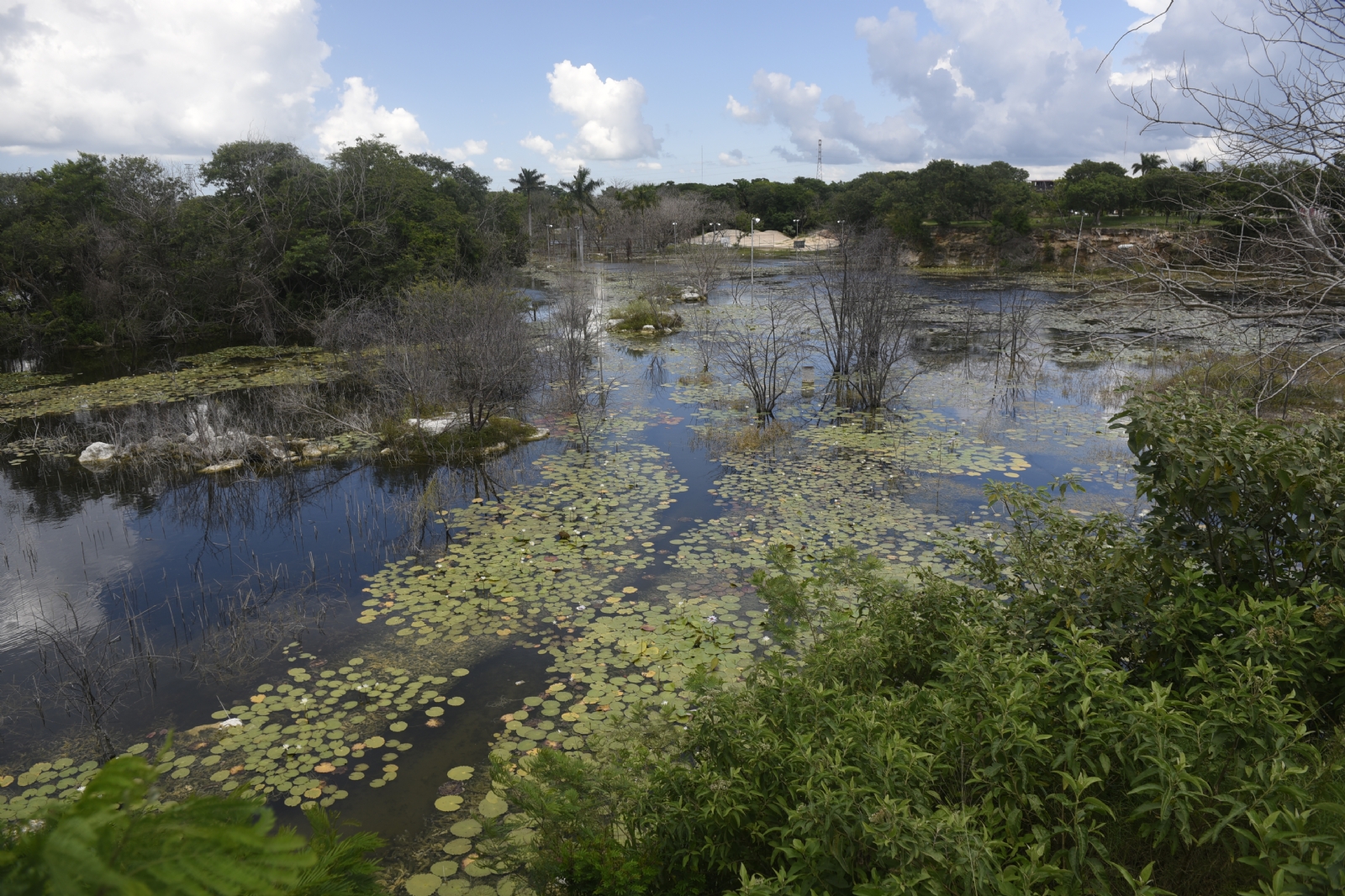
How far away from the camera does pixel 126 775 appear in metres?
0.89

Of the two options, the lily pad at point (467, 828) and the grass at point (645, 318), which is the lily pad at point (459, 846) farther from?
the grass at point (645, 318)

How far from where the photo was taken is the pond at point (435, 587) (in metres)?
4.44

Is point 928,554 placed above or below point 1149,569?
below

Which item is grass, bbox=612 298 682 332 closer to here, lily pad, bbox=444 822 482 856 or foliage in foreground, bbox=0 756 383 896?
lily pad, bbox=444 822 482 856

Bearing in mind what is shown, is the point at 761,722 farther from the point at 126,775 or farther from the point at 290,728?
the point at 290,728

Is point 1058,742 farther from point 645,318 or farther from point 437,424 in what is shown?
point 645,318

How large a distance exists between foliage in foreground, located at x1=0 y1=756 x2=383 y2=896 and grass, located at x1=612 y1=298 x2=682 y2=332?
65.6ft

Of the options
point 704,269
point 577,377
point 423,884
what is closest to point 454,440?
point 577,377

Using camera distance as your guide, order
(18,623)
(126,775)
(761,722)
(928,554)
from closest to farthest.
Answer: (126,775) → (761,722) → (18,623) → (928,554)

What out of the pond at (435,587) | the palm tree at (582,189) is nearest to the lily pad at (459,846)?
the pond at (435,587)

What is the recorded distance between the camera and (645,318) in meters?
21.2

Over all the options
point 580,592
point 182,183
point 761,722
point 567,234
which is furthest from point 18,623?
point 567,234

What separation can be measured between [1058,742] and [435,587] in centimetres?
539

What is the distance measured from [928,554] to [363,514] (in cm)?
592
